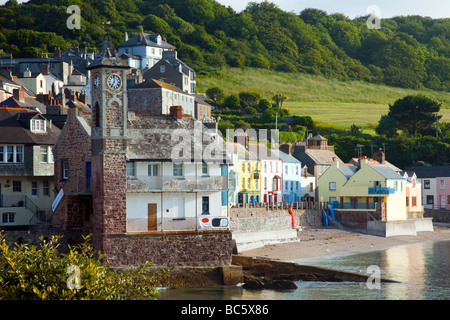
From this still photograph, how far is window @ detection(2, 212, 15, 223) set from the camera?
43100 millimetres

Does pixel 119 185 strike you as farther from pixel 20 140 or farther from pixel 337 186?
pixel 337 186

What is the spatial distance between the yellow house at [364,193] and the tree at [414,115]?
4056 cm

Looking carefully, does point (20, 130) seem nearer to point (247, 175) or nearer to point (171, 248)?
point (171, 248)

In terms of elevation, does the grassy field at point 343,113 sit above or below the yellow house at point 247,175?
above

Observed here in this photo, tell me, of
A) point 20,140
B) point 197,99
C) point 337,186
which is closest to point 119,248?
point 20,140

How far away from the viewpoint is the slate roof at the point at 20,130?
4525 cm

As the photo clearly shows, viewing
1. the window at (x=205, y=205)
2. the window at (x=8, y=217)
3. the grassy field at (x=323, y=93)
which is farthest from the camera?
the grassy field at (x=323, y=93)

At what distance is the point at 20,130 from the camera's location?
4603cm

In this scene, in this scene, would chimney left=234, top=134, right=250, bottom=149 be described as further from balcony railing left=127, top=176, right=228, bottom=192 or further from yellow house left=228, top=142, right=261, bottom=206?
balcony railing left=127, top=176, right=228, bottom=192

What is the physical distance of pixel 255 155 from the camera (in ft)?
248

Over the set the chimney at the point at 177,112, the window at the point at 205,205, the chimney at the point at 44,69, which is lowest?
the window at the point at 205,205

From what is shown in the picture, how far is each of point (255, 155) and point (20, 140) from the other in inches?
1339

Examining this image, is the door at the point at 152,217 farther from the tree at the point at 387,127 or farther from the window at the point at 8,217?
the tree at the point at 387,127

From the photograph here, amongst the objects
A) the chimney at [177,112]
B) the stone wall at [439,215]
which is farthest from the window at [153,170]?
the stone wall at [439,215]
